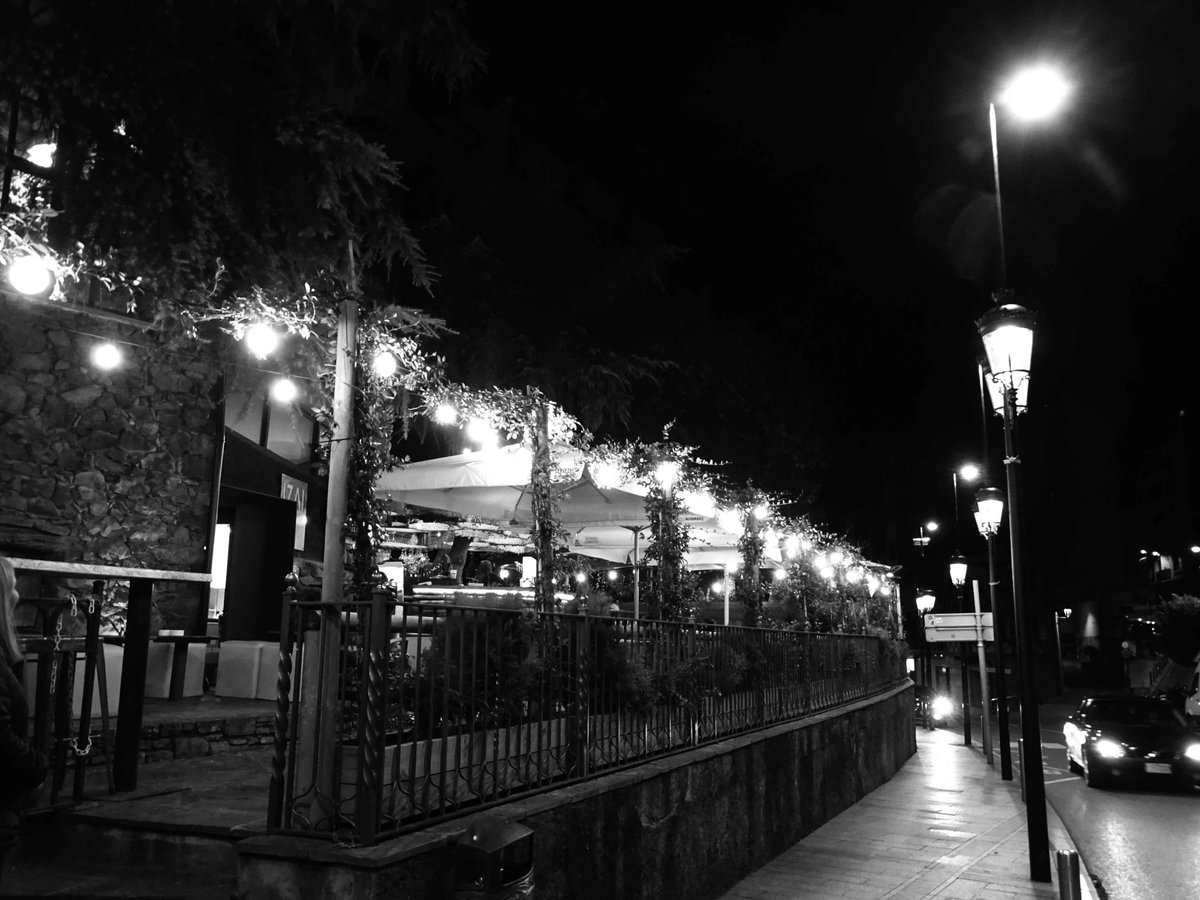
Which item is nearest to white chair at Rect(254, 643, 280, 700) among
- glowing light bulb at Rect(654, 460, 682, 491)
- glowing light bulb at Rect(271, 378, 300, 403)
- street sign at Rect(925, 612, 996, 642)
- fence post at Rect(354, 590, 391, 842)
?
glowing light bulb at Rect(271, 378, 300, 403)

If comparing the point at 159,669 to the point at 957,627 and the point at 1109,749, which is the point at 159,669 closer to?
the point at 1109,749

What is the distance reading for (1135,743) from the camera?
15.9m

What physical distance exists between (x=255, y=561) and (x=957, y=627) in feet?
47.5

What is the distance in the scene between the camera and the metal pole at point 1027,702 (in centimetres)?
864

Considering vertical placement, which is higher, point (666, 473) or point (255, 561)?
point (666, 473)

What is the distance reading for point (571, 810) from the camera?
5844mm

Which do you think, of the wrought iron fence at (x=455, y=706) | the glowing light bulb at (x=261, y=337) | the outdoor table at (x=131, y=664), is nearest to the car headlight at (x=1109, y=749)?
the wrought iron fence at (x=455, y=706)

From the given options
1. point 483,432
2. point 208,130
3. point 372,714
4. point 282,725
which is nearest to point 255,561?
point 483,432

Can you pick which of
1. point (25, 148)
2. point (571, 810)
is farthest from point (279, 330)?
point (571, 810)

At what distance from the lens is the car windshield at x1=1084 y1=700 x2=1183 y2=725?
17.2 m

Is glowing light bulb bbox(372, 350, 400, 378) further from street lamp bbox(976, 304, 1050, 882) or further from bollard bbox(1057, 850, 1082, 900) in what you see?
street lamp bbox(976, 304, 1050, 882)

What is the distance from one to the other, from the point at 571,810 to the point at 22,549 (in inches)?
307

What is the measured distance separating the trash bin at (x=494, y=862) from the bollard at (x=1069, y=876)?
2.89 metres

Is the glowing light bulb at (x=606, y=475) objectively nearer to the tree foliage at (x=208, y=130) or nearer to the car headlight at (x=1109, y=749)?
the tree foliage at (x=208, y=130)
